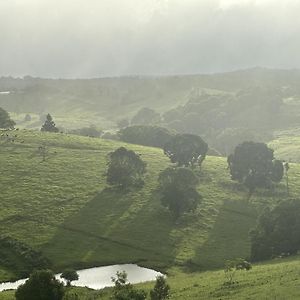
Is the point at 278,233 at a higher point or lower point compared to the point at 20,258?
higher

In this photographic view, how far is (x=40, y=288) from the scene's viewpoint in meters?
57.5

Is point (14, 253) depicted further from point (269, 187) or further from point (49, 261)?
point (269, 187)

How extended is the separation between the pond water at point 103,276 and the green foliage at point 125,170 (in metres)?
40.4

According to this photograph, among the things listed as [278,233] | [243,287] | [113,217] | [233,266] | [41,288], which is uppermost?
[113,217]

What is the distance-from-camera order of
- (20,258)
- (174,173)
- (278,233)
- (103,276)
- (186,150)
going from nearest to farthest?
(103,276)
(20,258)
(278,233)
(174,173)
(186,150)

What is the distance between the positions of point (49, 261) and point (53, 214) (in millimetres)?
22446

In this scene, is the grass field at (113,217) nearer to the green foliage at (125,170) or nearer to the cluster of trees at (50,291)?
the green foliage at (125,170)

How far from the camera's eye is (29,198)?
121 metres

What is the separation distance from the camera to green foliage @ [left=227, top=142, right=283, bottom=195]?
13788 centimetres

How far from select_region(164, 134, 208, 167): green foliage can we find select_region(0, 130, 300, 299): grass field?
5149 millimetres

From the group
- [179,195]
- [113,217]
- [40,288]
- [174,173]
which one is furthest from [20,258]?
[174,173]

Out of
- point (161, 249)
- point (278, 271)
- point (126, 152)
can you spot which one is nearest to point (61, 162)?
point (126, 152)

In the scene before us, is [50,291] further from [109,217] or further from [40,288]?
[109,217]

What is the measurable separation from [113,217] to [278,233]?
36.9m
